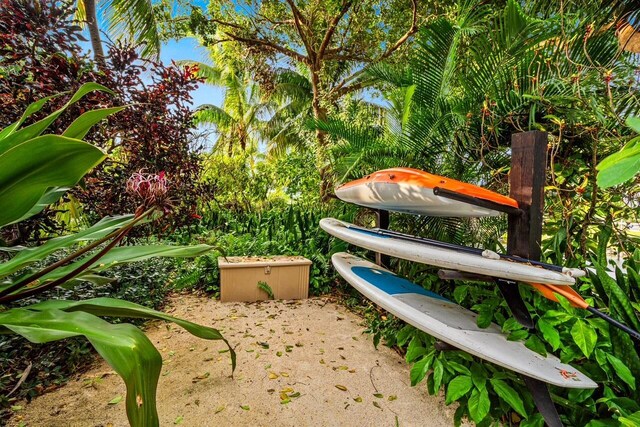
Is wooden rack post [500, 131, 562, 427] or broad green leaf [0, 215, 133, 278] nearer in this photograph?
broad green leaf [0, 215, 133, 278]

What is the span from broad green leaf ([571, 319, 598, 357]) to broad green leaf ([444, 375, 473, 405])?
48cm

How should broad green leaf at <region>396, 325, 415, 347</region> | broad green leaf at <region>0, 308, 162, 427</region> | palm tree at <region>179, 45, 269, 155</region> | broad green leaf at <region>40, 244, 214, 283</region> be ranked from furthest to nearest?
palm tree at <region>179, 45, 269, 155</region> → broad green leaf at <region>396, 325, 415, 347</region> → broad green leaf at <region>40, 244, 214, 283</region> → broad green leaf at <region>0, 308, 162, 427</region>

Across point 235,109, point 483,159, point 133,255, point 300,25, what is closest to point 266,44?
point 300,25

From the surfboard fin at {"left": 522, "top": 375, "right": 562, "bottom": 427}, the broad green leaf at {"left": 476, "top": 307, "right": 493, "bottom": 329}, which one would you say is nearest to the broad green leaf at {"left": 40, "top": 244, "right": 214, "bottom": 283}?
the broad green leaf at {"left": 476, "top": 307, "right": 493, "bottom": 329}

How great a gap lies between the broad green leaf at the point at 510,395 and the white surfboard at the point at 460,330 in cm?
20

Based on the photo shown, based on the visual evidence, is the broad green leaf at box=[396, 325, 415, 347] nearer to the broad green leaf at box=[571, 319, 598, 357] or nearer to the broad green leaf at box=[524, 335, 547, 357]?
the broad green leaf at box=[524, 335, 547, 357]

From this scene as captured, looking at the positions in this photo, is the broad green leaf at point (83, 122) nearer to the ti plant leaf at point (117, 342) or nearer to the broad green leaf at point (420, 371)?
the ti plant leaf at point (117, 342)

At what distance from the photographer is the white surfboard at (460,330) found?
113cm

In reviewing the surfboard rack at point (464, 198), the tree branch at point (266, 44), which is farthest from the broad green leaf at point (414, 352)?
the tree branch at point (266, 44)

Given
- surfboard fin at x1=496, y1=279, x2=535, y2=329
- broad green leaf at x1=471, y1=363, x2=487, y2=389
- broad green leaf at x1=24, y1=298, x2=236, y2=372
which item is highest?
broad green leaf at x1=24, y1=298, x2=236, y2=372

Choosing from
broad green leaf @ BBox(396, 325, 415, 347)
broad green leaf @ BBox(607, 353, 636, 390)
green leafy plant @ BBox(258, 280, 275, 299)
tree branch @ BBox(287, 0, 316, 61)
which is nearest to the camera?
broad green leaf @ BBox(607, 353, 636, 390)

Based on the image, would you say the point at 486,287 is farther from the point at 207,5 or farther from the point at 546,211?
the point at 207,5

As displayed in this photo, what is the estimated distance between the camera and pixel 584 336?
1.21 meters

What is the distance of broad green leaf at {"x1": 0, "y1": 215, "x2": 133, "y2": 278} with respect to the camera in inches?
35.6
